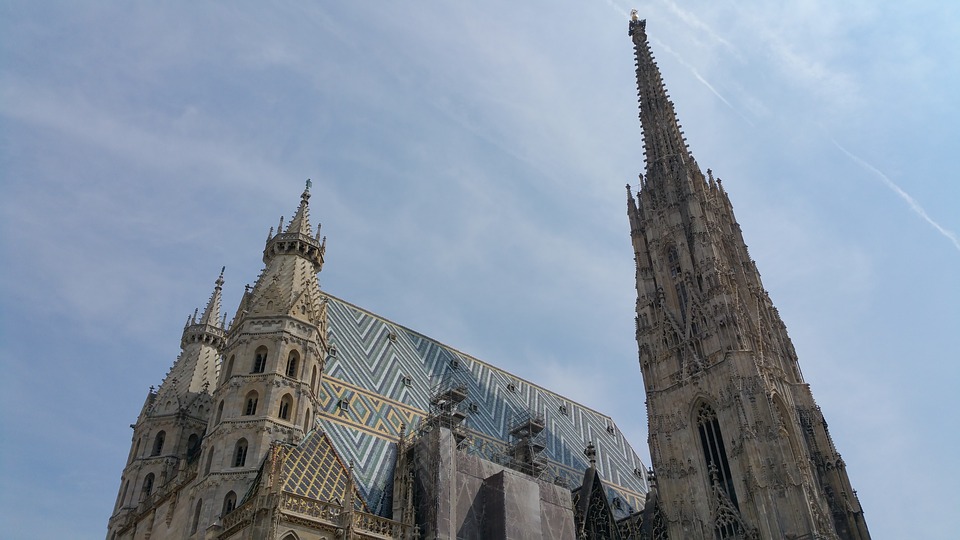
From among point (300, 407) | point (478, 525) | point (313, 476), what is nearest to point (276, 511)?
point (313, 476)

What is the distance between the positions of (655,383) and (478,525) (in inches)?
681

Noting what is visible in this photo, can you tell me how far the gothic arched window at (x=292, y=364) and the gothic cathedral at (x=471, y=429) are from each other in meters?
0.13

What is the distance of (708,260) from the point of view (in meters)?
43.9

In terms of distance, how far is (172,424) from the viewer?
121ft

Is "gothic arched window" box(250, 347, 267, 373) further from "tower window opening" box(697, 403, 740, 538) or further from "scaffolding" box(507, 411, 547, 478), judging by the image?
"tower window opening" box(697, 403, 740, 538)

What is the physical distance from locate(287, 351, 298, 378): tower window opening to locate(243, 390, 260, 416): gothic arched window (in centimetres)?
165

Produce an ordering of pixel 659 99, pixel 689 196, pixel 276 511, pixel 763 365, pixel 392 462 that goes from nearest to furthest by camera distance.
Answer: pixel 276 511 → pixel 392 462 → pixel 763 365 → pixel 689 196 → pixel 659 99

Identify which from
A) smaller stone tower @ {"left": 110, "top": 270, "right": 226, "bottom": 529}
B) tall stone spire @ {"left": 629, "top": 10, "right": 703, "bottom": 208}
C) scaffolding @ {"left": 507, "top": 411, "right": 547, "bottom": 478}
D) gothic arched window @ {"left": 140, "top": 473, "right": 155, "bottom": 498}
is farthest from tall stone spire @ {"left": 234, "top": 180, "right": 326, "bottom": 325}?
tall stone spire @ {"left": 629, "top": 10, "right": 703, "bottom": 208}

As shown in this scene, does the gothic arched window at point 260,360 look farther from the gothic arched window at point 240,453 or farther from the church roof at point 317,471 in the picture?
the church roof at point 317,471

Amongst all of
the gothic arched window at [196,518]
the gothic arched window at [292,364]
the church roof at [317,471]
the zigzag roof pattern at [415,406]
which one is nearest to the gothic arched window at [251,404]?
the gothic arched window at [292,364]

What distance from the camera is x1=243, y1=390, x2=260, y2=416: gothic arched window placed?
30156 millimetres

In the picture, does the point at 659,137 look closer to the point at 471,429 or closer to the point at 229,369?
the point at 471,429

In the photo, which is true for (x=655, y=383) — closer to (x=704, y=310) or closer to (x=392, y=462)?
(x=704, y=310)

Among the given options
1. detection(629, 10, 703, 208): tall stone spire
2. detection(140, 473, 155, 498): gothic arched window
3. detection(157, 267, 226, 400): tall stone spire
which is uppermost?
detection(629, 10, 703, 208): tall stone spire
